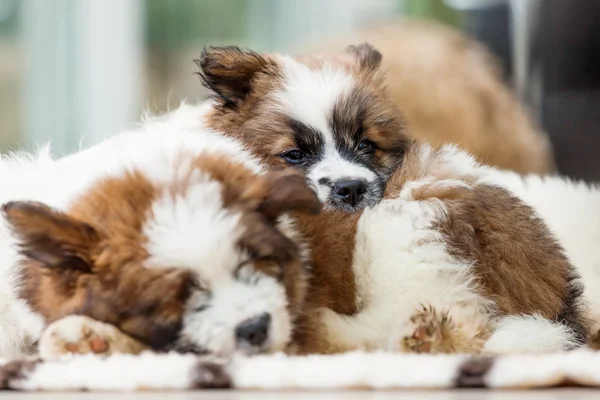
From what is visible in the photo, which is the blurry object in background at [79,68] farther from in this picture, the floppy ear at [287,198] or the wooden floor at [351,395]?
the wooden floor at [351,395]

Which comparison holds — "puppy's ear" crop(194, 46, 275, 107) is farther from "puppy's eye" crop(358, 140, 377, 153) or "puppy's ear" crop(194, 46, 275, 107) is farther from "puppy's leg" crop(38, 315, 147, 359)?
"puppy's leg" crop(38, 315, 147, 359)

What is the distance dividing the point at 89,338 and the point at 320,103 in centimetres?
104

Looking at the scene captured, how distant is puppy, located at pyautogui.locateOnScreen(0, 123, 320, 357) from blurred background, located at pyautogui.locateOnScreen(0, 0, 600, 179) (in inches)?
106

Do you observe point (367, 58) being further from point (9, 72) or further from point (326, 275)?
point (9, 72)

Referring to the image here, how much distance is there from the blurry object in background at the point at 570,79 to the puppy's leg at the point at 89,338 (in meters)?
3.65

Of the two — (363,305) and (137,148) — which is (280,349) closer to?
(363,305)

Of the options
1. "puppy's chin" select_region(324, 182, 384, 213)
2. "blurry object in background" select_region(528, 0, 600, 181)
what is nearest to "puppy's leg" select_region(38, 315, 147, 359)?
"puppy's chin" select_region(324, 182, 384, 213)

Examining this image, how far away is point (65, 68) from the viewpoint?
593 cm

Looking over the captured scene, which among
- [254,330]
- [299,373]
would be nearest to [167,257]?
[254,330]

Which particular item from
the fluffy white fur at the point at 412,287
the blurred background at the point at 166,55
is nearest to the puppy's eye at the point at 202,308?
the fluffy white fur at the point at 412,287

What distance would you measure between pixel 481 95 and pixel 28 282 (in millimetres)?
3434

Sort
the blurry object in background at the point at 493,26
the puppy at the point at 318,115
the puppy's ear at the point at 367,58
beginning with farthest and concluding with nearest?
1. the blurry object in background at the point at 493,26
2. the puppy's ear at the point at 367,58
3. the puppy at the point at 318,115

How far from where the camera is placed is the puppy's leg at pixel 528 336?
5.98ft

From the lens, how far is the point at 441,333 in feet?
5.87
